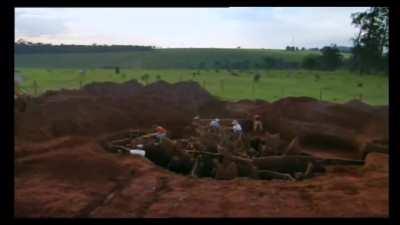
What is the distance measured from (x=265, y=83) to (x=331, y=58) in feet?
10.8

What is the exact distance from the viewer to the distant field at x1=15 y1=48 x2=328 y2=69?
1928 cm

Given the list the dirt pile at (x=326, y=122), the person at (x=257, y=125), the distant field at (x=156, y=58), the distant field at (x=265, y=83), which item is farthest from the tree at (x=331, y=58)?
the person at (x=257, y=125)

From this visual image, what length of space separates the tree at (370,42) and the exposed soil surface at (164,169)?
1186mm

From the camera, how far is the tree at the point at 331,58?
1683 centimetres

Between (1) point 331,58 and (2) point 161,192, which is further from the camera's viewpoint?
(1) point 331,58

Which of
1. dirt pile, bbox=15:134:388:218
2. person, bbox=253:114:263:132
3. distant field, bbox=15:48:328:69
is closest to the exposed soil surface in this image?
dirt pile, bbox=15:134:388:218

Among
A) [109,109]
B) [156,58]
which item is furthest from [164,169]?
[156,58]

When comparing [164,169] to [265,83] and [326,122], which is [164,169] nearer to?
[326,122]

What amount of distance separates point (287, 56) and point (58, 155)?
15.9 meters

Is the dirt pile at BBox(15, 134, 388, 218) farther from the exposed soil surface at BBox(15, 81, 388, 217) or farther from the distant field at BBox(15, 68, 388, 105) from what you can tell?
the distant field at BBox(15, 68, 388, 105)

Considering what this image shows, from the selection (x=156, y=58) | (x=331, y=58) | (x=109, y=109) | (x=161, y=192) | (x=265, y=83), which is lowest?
(x=161, y=192)

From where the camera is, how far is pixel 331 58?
17.5 m

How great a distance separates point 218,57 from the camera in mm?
24188

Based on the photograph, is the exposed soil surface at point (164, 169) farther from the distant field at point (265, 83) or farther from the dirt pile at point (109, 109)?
the distant field at point (265, 83)
